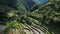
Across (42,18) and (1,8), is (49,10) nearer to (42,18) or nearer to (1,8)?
(42,18)

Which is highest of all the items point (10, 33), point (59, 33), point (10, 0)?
point (10, 0)

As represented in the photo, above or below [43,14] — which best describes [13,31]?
below

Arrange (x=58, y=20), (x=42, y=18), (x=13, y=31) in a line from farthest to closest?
(x=42, y=18), (x=58, y=20), (x=13, y=31)

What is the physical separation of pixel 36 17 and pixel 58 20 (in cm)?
197

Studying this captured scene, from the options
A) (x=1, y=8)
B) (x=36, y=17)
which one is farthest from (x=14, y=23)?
(x=36, y=17)

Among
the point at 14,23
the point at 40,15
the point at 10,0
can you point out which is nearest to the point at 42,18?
the point at 40,15

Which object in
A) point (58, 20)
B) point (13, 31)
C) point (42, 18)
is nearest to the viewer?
point (13, 31)

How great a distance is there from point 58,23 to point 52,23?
0.42m

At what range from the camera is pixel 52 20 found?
44.1 ft

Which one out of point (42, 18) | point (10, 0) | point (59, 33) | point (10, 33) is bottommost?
point (10, 33)

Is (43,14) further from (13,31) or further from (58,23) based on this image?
(13,31)

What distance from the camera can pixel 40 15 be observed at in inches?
579

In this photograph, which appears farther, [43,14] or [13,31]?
[43,14]

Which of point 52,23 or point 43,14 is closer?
point 52,23
